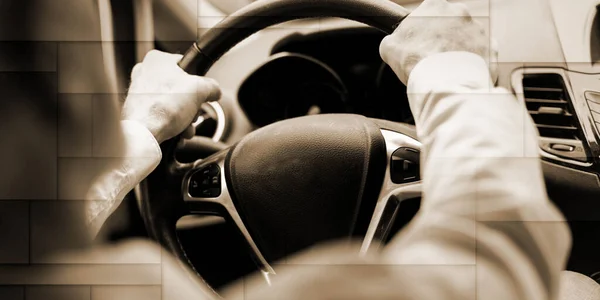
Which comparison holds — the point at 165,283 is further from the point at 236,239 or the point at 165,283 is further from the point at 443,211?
the point at 443,211

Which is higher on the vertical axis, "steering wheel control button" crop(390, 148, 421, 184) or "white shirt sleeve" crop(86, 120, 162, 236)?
"steering wheel control button" crop(390, 148, 421, 184)

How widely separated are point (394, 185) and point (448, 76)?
189 millimetres

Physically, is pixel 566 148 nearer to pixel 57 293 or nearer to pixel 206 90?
pixel 206 90

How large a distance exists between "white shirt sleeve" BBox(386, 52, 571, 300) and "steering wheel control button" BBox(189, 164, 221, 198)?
325 millimetres

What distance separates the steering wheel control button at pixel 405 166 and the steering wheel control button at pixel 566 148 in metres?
0.19

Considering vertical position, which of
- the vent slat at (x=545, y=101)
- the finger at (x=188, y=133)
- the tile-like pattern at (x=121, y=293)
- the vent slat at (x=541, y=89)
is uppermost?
the vent slat at (x=541, y=89)

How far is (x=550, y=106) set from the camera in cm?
74

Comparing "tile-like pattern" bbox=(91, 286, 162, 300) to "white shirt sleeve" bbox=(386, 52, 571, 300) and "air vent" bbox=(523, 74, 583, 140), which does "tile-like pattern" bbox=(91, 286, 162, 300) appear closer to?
"white shirt sleeve" bbox=(386, 52, 571, 300)

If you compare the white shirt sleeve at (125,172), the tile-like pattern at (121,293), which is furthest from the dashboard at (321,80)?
the tile-like pattern at (121,293)

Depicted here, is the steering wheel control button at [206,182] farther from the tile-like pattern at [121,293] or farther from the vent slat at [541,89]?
the vent slat at [541,89]

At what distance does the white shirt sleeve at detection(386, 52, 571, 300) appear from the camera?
1.47ft

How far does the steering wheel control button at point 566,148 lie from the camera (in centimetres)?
72

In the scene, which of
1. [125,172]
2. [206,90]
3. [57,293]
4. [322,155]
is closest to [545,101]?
[322,155]

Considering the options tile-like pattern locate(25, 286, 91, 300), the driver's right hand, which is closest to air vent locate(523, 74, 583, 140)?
the driver's right hand
